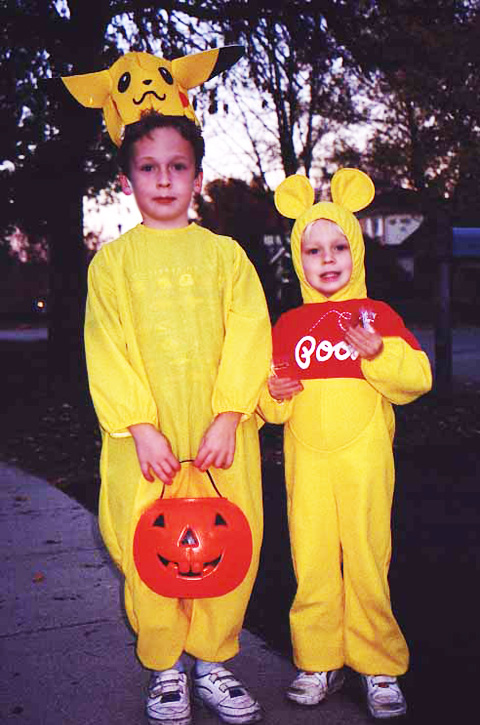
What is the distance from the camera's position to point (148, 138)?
292cm

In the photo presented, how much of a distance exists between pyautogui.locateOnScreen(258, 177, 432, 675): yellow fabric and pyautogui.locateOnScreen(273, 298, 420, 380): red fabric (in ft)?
0.14

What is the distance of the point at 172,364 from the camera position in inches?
115

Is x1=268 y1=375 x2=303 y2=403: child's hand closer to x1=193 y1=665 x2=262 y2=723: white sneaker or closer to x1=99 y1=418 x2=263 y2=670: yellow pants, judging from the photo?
x1=99 y1=418 x2=263 y2=670: yellow pants

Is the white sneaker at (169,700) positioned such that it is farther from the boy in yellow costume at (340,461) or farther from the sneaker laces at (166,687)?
the boy in yellow costume at (340,461)

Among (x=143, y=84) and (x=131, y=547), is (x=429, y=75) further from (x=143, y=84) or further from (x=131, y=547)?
(x=131, y=547)

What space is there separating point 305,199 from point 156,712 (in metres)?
1.87

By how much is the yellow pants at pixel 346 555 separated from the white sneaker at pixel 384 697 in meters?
0.03

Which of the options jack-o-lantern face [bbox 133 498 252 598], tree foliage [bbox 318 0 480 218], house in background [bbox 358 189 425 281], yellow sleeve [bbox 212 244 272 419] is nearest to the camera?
jack-o-lantern face [bbox 133 498 252 598]

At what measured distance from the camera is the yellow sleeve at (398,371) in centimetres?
299

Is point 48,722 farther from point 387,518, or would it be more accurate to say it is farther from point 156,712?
point 387,518

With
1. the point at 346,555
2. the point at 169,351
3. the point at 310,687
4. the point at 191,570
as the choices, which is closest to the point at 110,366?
the point at 169,351

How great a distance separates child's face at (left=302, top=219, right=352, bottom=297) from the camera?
3.11 meters

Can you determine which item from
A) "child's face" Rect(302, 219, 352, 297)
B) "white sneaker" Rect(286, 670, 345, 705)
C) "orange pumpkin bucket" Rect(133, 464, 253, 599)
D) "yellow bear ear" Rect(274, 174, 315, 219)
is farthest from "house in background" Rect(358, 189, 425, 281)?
"orange pumpkin bucket" Rect(133, 464, 253, 599)

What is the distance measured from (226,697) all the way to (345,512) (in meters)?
0.74
